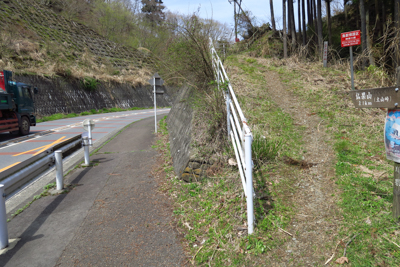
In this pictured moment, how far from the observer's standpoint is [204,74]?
6.97 metres

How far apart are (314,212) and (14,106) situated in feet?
49.1

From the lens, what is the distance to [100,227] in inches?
164

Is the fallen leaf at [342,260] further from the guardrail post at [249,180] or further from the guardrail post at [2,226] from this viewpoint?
the guardrail post at [2,226]

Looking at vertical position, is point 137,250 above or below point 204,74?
below

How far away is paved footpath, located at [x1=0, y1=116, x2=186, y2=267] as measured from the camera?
3414 millimetres

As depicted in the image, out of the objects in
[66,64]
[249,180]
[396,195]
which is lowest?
[396,195]

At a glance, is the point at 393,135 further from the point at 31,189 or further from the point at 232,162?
the point at 31,189

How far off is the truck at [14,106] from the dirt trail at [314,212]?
43.4ft

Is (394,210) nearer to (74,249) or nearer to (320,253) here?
(320,253)

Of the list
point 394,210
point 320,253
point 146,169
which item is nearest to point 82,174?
point 146,169

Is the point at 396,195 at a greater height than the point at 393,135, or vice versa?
the point at 393,135

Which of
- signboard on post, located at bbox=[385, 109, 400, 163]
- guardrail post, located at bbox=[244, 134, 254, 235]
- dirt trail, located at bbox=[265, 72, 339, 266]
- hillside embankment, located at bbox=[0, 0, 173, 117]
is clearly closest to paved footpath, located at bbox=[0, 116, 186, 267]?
guardrail post, located at bbox=[244, 134, 254, 235]

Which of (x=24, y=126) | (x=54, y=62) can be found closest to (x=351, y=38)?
(x=24, y=126)

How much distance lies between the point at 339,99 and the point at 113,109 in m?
26.6
